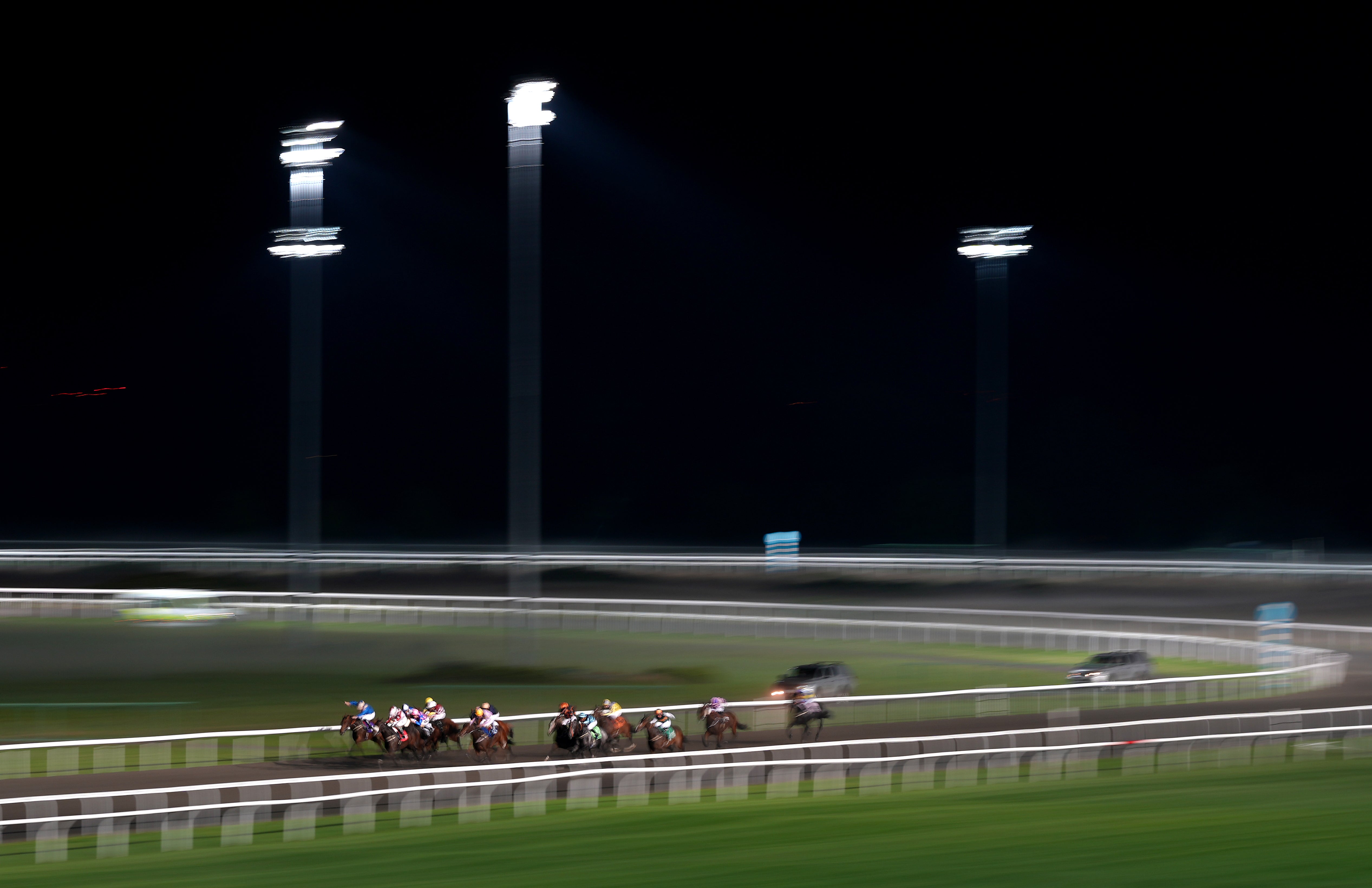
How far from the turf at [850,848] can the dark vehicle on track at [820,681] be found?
8.98 m

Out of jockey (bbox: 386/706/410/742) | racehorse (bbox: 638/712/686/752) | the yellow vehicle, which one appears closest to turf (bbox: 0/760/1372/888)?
racehorse (bbox: 638/712/686/752)

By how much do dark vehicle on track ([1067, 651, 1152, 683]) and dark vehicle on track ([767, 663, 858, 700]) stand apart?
3.85 metres

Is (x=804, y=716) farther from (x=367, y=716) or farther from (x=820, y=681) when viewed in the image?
(x=820, y=681)

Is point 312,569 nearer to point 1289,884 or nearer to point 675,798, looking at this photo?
point 675,798

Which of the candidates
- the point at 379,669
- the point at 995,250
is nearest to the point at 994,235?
the point at 995,250

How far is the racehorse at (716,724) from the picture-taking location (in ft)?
47.1

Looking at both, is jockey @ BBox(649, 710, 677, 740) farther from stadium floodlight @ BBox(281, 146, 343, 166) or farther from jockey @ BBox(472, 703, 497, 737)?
stadium floodlight @ BBox(281, 146, 343, 166)

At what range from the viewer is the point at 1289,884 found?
7.41 metres

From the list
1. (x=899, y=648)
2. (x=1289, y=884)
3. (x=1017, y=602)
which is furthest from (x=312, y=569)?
(x=1289, y=884)

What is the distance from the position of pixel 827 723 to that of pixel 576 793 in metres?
5.58

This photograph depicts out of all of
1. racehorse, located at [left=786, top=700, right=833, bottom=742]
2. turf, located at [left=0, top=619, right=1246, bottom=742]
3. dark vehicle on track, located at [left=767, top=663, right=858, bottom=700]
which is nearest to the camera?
racehorse, located at [left=786, top=700, right=833, bottom=742]

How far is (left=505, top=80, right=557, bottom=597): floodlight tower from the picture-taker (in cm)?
2158

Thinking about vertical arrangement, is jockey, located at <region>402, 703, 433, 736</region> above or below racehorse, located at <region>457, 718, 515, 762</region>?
above

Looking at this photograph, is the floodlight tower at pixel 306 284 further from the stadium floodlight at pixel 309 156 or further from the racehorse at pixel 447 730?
the racehorse at pixel 447 730
